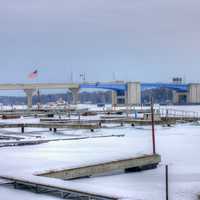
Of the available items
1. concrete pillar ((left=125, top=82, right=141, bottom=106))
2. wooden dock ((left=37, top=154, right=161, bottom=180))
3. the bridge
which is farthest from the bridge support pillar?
wooden dock ((left=37, top=154, right=161, bottom=180))

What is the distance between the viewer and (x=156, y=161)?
18.5 m

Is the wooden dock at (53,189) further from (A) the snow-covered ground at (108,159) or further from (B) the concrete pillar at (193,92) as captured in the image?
(B) the concrete pillar at (193,92)

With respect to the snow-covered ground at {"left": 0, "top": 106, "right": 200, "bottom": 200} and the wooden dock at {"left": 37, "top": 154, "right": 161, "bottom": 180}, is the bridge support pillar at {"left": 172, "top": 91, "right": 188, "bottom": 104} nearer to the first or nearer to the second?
the snow-covered ground at {"left": 0, "top": 106, "right": 200, "bottom": 200}

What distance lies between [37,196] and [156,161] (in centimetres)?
652

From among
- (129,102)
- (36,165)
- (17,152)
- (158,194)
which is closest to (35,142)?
(17,152)

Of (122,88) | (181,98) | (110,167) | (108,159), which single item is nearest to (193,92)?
(181,98)

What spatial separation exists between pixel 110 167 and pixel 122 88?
133473 mm

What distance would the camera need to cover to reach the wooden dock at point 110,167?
1555 centimetres

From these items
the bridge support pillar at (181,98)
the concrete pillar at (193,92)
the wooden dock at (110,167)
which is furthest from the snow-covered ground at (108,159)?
the bridge support pillar at (181,98)

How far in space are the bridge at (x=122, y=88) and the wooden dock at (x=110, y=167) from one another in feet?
370

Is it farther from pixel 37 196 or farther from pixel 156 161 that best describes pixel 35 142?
pixel 37 196

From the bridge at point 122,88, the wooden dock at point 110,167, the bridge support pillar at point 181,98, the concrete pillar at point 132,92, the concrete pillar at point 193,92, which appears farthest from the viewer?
the bridge support pillar at point 181,98

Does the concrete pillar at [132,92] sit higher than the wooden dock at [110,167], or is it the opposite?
the concrete pillar at [132,92]

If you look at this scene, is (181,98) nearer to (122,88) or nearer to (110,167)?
(122,88)
